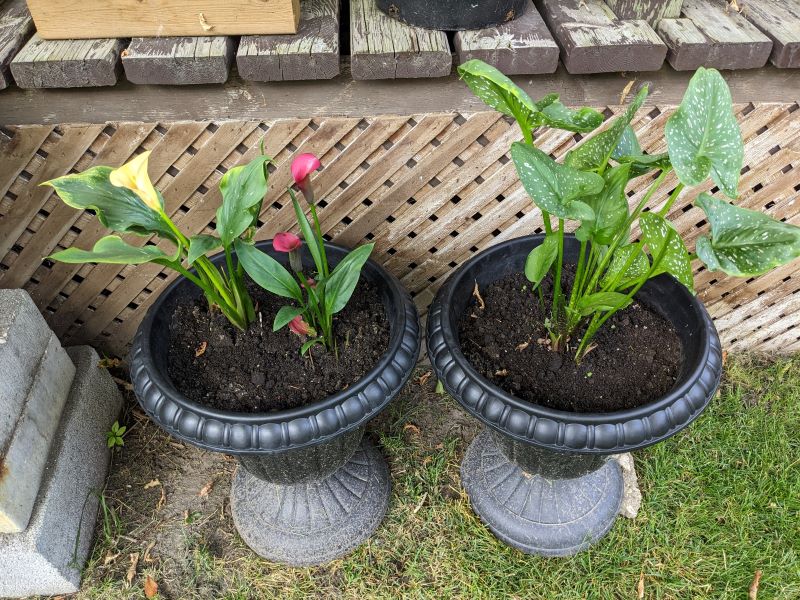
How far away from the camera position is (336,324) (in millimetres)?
1527

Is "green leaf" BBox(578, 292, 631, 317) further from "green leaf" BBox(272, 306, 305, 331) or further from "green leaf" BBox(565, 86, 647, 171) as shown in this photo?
"green leaf" BBox(272, 306, 305, 331)

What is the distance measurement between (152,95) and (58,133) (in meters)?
0.27

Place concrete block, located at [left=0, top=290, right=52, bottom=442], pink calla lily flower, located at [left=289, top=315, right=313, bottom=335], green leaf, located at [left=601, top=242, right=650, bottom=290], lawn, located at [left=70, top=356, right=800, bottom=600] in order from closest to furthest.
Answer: green leaf, located at [left=601, top=242, right=650, bottom=290] → pink calla lily flower, located at [left=289, top=315, right=313, bottom=335] → concrete block, located at [left=0, top=290, right=52, bottom=442] → lawn, located at [left=70, top=356, right=800, bottom=600]

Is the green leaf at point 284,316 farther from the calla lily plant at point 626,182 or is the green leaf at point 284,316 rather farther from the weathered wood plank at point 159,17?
the weathered wood plank at point 159,17

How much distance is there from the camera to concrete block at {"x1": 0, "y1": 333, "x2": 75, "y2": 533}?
57.7 inches

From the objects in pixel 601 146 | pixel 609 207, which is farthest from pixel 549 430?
pixel 601 146

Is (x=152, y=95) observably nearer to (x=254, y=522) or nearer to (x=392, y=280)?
(x=392, y=280)

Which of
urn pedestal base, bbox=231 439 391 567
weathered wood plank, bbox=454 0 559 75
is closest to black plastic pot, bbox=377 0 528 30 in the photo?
weathered wood plank, bbox=454 0 559 75

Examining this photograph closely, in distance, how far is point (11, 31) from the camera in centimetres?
151

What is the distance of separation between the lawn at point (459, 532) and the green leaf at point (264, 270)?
78 centimetres

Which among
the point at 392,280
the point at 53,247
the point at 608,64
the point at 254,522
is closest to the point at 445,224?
the point at 392,280

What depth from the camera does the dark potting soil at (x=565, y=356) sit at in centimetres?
136

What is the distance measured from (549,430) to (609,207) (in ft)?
1.50

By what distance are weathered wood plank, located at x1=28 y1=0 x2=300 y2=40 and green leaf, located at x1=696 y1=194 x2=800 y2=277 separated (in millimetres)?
1019
